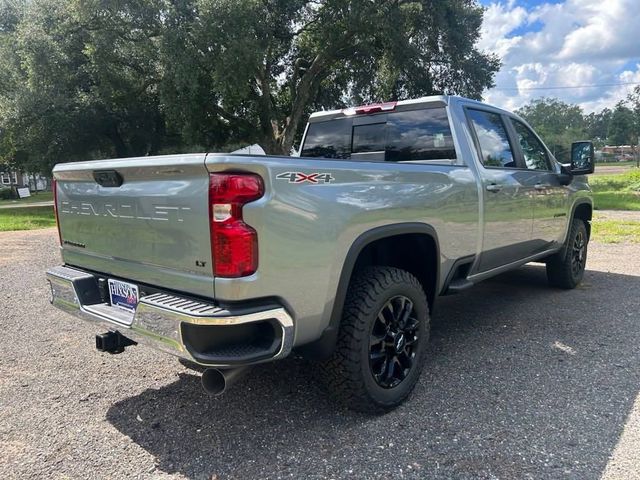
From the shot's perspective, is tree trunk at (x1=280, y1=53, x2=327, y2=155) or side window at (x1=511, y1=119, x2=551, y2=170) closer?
Result: side window at (x1=511, y1=119, x2=551, y2=170)

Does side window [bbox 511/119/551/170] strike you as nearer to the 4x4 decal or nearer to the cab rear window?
the cab rear window

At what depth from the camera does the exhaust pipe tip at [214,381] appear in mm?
2408

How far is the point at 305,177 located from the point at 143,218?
0.90 metres

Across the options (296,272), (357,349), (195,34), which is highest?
(195,34)

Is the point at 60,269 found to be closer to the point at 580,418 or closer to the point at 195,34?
the point at 580,418

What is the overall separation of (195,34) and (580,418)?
15.6m

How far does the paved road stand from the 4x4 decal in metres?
1.44

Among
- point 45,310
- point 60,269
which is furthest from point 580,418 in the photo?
point 45,310

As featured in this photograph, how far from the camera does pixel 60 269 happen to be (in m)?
3.29

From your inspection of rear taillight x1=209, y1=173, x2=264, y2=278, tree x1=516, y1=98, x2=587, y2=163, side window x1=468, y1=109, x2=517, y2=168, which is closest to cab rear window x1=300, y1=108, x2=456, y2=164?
side window x1=468, y1=109, x2=517, y2=168

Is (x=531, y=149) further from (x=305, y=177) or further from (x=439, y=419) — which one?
(x=305, y=177)

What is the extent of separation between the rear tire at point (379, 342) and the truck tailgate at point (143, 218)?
897mm

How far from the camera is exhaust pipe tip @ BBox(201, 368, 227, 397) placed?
241 cm

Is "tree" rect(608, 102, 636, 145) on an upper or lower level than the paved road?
upper
